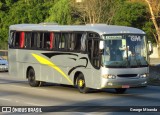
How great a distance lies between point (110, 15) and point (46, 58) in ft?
111

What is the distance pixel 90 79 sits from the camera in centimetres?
2092

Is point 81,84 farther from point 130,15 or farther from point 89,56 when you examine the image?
point 130,15

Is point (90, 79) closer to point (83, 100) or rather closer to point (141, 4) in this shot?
point (83, 100)

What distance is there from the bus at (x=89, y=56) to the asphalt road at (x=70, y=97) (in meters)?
0.50

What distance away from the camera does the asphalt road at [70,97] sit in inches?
700

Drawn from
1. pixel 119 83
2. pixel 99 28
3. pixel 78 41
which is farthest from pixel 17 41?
pixel 119 83

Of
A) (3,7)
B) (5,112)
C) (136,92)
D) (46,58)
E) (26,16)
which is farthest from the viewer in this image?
(3,7)

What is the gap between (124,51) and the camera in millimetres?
20500

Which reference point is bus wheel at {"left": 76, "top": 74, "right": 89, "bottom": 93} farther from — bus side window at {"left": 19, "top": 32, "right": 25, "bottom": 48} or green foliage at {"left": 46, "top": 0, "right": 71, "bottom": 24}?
green foliage at {"left": 46, "top": 0, "right": 71, "bottom": 24}

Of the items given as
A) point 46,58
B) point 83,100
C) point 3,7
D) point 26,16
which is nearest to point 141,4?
point 26,16

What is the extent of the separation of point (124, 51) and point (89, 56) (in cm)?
150

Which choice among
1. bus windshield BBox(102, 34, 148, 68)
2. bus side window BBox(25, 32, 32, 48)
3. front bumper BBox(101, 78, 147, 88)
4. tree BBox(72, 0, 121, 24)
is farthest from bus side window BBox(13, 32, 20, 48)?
tree BBox(72, 0, 121, 24)

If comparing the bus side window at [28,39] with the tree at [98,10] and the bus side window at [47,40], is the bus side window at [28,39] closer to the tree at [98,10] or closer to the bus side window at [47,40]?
the bus side window at [47,40]

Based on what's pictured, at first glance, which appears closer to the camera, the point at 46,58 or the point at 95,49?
the point at 95,49
